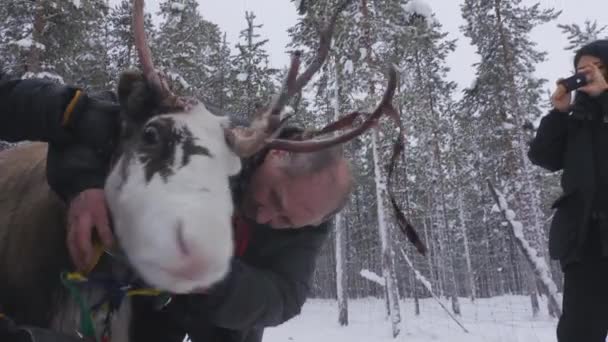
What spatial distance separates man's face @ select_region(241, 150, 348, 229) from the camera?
1.94m

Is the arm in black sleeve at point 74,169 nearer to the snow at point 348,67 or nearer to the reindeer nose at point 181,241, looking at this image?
the reindeer nose at point 181,241

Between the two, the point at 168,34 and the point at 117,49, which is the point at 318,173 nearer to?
the point at 168,34

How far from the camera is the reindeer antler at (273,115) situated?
162cm

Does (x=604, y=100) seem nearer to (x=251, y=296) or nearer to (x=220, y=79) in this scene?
(x=251, y=296)

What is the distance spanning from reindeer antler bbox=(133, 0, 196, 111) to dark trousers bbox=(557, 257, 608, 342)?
228cm

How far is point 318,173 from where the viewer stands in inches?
77.5

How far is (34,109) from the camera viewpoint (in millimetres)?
1681

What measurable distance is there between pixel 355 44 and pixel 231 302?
41.1 ft

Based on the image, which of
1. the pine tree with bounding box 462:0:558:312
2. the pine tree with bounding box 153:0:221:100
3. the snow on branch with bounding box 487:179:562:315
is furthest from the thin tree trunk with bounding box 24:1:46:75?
the pine tree with bounding box 462:0:558:312

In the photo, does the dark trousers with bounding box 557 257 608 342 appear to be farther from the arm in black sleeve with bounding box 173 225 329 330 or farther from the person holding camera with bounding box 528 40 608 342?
the arm in black sleeve with bounding box 173 225 329 330

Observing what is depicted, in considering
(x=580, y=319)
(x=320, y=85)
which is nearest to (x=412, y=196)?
(x=320, y=85)

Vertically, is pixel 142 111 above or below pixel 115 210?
above

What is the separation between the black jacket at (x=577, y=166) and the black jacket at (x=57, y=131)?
244 cm

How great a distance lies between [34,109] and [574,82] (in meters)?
2.83
